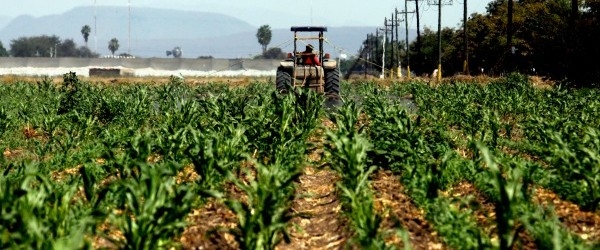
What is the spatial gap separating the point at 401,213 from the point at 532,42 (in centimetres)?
5010

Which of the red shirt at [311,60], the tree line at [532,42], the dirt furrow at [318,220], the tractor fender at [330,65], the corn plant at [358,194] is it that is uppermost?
the tree line at [532,42]

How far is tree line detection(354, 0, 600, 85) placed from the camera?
32.3 m

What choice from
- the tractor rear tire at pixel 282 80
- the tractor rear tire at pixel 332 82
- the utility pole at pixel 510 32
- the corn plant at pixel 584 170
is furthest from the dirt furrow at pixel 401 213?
the utility pole at pixel 510 32

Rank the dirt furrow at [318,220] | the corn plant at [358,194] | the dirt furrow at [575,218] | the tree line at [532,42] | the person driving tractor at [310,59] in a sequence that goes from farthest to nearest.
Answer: the tree line at [532,42], the person driving tractor at [310,59], the dirt furrow at [318,220], the dirt furrow at [575,218], the corn plant at [358,194]

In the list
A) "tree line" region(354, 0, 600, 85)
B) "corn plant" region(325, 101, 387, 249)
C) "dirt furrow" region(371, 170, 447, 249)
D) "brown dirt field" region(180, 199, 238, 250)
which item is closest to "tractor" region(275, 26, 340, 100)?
"tree line" region(354, 0, 600, 85)

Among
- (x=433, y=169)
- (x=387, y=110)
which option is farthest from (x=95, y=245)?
(x=387, y=110)

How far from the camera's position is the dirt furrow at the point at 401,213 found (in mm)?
6625

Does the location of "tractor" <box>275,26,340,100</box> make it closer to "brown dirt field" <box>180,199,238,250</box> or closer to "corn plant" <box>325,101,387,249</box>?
"corn plant" <box>325,101,387,249</box>

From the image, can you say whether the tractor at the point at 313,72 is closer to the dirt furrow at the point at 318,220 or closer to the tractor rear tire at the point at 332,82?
the tractor rear tire at the point at 332,82

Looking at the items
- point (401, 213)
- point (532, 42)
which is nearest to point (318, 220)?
point (401, 213)

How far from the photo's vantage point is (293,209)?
28.1ft

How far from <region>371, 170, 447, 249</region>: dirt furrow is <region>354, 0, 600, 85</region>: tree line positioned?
23.8 meters

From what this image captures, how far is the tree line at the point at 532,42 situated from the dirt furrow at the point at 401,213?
78.0ft

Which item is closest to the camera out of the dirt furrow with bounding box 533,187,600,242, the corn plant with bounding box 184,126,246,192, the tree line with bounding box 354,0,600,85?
the dirt furrow with bounding box 533,187,600,242
